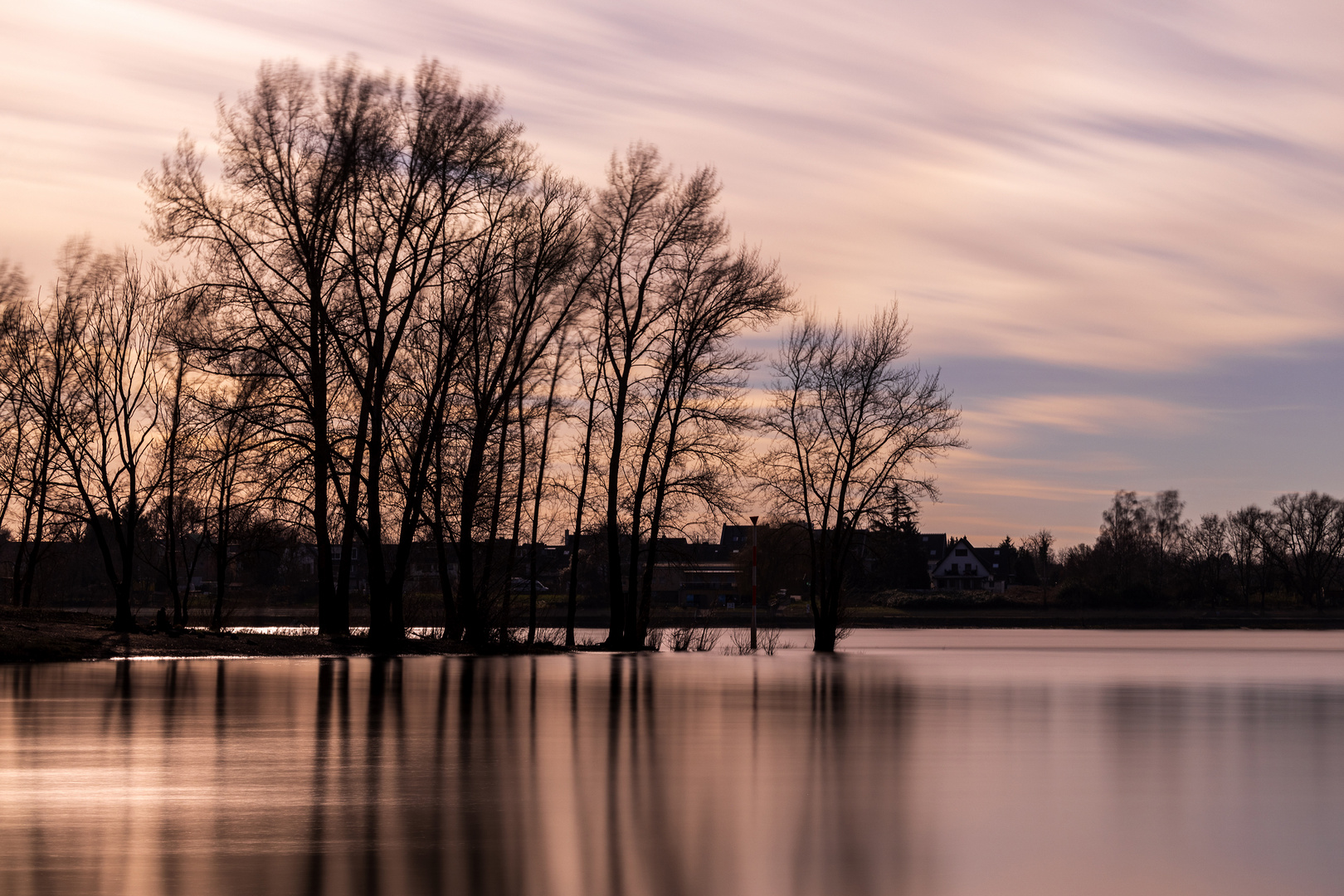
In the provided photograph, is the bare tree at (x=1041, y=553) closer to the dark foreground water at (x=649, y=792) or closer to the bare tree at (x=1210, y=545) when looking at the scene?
the bare tree at (x=1210, y=545)

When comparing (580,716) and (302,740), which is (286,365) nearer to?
(580,716)

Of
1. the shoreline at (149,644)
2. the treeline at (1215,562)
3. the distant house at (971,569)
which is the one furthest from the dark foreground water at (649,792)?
the distant house at (971,569)

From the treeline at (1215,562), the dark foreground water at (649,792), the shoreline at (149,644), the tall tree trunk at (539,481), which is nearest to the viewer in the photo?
the dark foreground water at (649,792)

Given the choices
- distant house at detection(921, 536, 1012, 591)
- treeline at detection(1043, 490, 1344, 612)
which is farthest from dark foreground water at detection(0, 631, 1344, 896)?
distant house at detection(921, 536, 1012, 591)

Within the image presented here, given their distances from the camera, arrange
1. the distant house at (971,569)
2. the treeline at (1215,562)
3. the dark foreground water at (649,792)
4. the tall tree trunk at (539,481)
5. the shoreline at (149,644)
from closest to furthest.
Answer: the dark foreground water at (649,792), the shoreline at (149,644), the tall tree trunk at (539,481), the treeline at (1215,562), the distant house at (971,569)

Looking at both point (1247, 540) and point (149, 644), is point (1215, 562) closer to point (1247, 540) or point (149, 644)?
point (1247, 540)

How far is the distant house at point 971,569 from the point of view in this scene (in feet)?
615

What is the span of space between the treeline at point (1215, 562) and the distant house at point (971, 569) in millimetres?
21170

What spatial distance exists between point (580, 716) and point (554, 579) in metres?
148

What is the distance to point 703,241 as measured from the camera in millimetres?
44000

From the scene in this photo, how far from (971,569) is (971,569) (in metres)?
A: 0.12

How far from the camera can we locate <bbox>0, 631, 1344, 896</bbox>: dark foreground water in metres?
7.49

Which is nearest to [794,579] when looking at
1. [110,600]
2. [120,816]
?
[110,600]

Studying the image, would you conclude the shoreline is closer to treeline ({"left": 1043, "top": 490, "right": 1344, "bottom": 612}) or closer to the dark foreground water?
the dark foreground water
